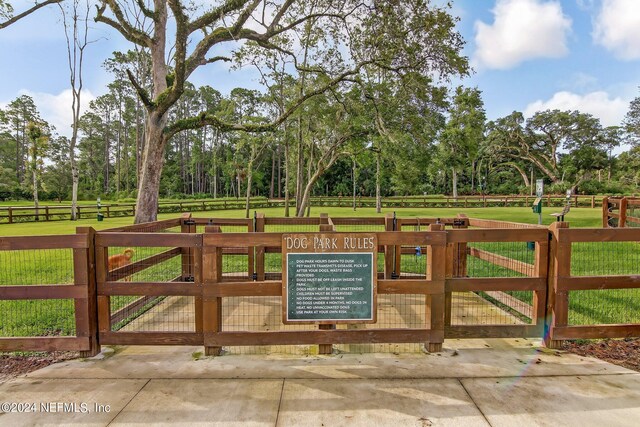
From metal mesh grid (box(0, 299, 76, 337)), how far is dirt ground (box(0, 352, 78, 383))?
70 cm

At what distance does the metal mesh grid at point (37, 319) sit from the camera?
4.70 metres

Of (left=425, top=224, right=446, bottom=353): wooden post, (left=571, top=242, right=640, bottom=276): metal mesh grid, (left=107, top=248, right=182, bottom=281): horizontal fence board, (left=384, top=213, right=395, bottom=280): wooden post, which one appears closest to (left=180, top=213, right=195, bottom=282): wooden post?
(left=107, top=248, right=182, bottom=281): horizontal fence board

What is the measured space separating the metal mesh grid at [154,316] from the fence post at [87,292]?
521 mm

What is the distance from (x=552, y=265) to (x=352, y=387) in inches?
96.5

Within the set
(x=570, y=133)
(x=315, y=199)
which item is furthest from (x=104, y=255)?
(x=570, y=133)

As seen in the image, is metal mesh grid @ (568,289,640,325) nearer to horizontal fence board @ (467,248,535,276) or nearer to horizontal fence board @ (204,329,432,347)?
horizontal fence board @ (467,248,535,276)

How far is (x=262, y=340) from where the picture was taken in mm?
3775

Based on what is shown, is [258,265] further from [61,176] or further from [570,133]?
[570,133]

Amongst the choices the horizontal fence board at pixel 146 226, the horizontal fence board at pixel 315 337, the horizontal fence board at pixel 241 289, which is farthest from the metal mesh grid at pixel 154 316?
the horizontal fence board at pixel 241 289

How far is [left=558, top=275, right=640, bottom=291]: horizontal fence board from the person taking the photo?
3855mm

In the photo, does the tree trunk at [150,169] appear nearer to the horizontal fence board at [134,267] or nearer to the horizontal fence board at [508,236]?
the horizontal fence board at [134,267]

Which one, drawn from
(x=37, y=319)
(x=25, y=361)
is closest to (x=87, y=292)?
(x=25, y=361)

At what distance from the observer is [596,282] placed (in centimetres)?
389

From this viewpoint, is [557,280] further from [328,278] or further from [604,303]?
[604,303]
